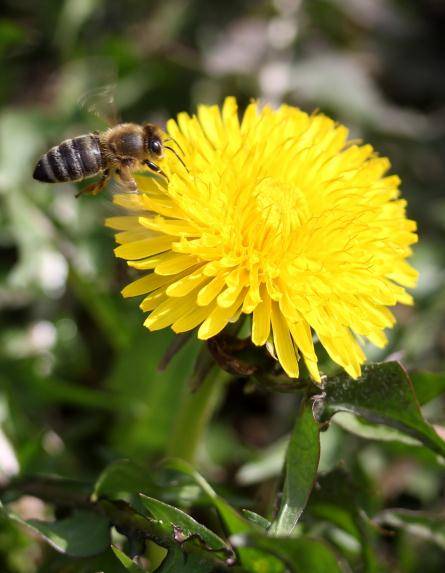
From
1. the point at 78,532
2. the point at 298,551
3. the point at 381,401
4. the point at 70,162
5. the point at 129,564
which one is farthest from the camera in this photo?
the point at 70,162

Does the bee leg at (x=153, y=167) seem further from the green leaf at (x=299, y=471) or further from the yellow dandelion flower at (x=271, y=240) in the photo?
the green leaf at (x=299, y=471)

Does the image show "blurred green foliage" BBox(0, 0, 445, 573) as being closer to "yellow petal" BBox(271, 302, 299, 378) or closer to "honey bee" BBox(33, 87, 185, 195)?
"honey bee" BBox(33, 87, 185, 195)

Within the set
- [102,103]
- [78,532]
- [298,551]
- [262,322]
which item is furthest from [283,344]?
[102,103]

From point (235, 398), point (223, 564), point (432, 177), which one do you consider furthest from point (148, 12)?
point (223, 564)

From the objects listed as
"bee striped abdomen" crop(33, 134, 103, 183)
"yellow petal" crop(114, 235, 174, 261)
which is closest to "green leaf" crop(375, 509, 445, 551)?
"yellow petal" crop(114, 235, 174, 261)

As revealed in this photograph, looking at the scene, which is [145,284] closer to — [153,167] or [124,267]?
[153,167]
